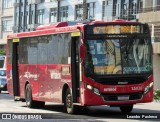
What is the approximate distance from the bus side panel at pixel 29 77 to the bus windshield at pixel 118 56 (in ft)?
15.5

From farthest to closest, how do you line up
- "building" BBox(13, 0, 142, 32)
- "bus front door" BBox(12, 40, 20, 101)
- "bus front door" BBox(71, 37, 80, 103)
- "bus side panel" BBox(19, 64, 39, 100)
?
1. "building" BBox(13, 0, 142, 32)
2. "bus front door" BBox(12, 40, 20, 101)
3. "bus side panel" BBox(19, 64, 39, 100)
4. "bus front door" BBox(71, 37, 80, 103)

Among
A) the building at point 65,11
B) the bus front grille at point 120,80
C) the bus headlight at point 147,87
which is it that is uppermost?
the building at point 65,11

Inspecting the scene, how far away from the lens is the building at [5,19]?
263 feet

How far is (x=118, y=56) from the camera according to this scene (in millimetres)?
19422

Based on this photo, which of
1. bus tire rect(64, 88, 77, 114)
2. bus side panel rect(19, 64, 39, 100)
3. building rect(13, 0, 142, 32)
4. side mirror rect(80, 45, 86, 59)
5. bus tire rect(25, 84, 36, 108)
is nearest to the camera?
side mirror rect(80, 45, 86, 59)

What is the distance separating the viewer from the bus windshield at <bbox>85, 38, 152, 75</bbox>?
63.3 ft

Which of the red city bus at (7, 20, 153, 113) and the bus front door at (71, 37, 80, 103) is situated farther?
the bus front door at (71, 37, 80, 103)

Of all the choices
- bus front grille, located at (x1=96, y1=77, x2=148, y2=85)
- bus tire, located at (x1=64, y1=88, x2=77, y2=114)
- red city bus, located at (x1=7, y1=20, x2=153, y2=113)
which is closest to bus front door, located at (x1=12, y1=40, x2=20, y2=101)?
red city bus, located at (x1=7, y1=20, x2=153, y2=113)

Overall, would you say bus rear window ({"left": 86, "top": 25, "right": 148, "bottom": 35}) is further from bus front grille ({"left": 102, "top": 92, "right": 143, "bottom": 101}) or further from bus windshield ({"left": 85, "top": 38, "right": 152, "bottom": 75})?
bus front grille ({"left": 102, "top": 92, "right": 143, "bottom": 101})

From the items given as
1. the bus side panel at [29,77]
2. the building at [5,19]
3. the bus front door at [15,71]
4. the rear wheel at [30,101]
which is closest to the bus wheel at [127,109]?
the bus side panel at [29,77]

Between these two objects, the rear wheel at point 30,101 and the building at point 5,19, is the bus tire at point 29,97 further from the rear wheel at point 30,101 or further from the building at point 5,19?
the building at point 5,19

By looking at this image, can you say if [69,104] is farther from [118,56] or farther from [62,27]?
[62,27]

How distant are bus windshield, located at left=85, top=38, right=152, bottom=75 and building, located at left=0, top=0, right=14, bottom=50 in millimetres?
60591

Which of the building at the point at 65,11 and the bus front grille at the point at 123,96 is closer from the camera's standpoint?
the bus front grille at the point at 123,96
